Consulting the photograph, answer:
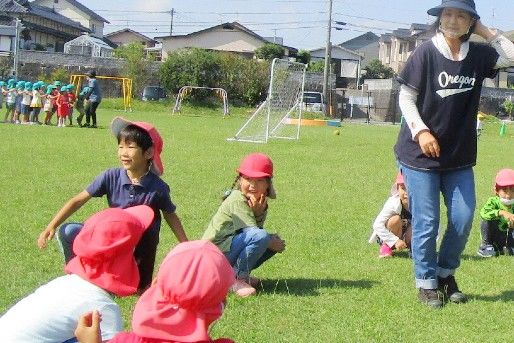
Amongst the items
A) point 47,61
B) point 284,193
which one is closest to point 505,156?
point 284,193

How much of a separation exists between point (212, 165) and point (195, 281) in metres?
12.0

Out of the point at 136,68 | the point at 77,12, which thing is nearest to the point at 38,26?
the point at 77,12

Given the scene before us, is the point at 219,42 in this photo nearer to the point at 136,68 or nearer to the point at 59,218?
the point at 136,68

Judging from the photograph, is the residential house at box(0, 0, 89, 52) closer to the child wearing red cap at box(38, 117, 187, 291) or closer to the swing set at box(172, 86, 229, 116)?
the swing set at box(172, 86, 229, 116)

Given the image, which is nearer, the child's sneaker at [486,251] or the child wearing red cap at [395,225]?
the child wearing red cap at [395,225]

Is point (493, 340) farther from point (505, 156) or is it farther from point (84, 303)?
point (505, 156)

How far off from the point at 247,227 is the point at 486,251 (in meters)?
2.74

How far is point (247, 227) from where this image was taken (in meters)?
5.87

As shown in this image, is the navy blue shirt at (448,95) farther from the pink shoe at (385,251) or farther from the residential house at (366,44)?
the residential house at (366,44)

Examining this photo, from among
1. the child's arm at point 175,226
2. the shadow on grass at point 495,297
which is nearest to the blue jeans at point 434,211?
the shadow on grass at point 495,297

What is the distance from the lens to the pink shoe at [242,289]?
18.6 ft

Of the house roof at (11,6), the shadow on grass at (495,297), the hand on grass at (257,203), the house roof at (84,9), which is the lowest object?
the shadow on grass at (495,297)

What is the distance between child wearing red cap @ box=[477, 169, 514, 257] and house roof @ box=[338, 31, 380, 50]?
94.7 m

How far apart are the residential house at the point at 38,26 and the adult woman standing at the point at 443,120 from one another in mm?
59384
